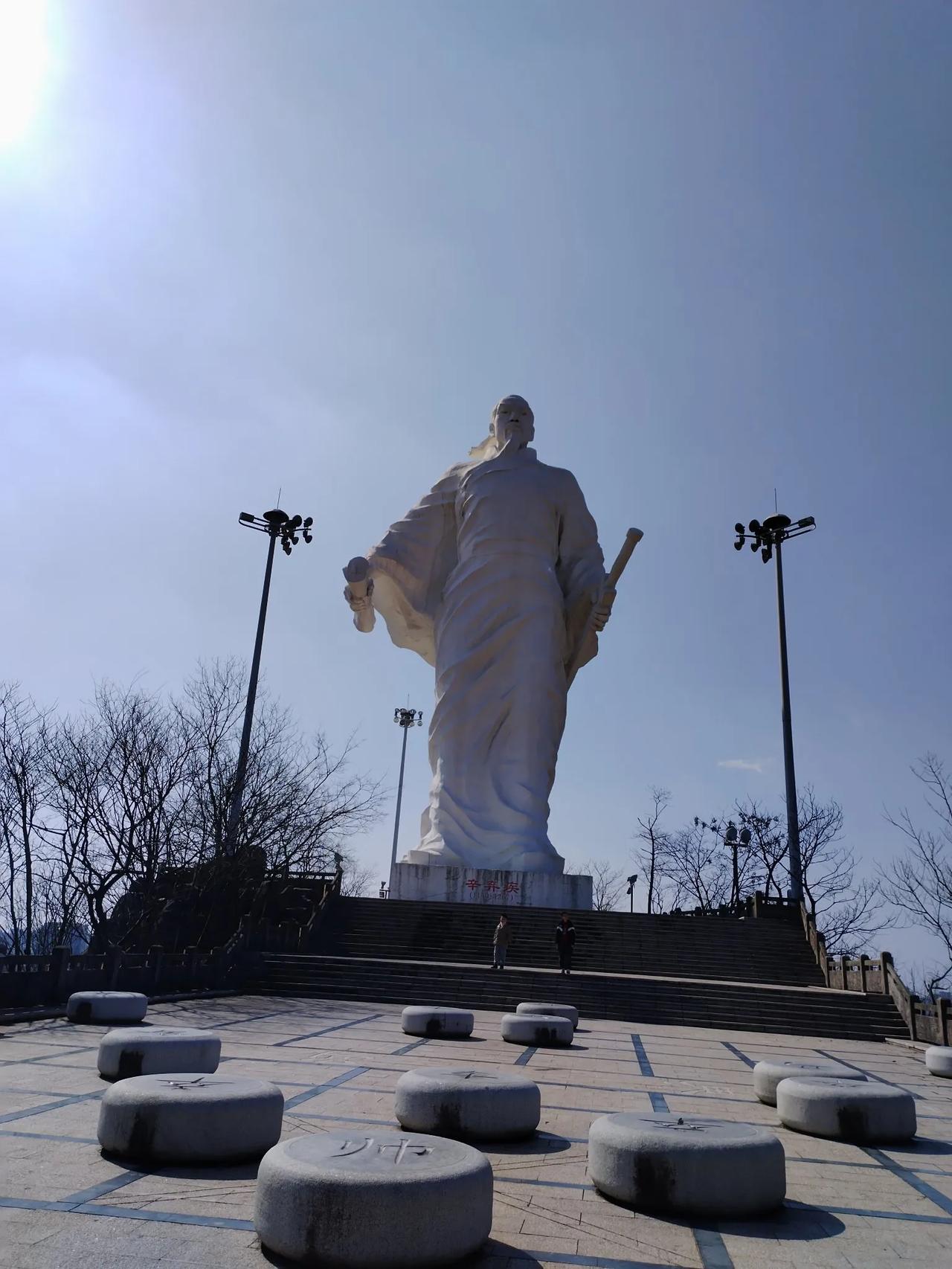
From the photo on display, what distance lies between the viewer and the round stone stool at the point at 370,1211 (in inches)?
120

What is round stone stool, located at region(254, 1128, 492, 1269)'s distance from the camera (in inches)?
120

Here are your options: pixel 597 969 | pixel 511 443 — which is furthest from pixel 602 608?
pixel 597 969

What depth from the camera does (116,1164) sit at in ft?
14.0

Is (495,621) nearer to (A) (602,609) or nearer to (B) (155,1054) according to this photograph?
(A) (602,609)

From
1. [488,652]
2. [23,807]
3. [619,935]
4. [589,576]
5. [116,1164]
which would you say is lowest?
[116,1164]

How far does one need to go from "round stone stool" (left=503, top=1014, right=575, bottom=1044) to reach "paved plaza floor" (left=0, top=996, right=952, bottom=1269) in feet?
1.17

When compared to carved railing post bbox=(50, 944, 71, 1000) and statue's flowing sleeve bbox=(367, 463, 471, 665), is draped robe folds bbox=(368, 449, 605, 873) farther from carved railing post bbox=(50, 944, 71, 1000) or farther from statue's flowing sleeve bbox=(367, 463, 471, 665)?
carved railing post bbox=(50, 944, 71, 1000)

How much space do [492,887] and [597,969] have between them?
3824mm

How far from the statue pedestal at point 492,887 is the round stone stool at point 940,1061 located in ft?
35.5

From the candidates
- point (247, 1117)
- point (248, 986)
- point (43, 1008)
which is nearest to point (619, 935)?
point (248, 986)

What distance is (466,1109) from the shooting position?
502 cm

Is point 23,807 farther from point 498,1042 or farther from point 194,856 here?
point 498,1042

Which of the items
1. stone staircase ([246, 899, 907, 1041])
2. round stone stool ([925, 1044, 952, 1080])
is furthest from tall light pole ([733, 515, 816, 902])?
round stone stool ([925, 1044, 952, 1080])

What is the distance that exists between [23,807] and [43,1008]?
26.8 feet
